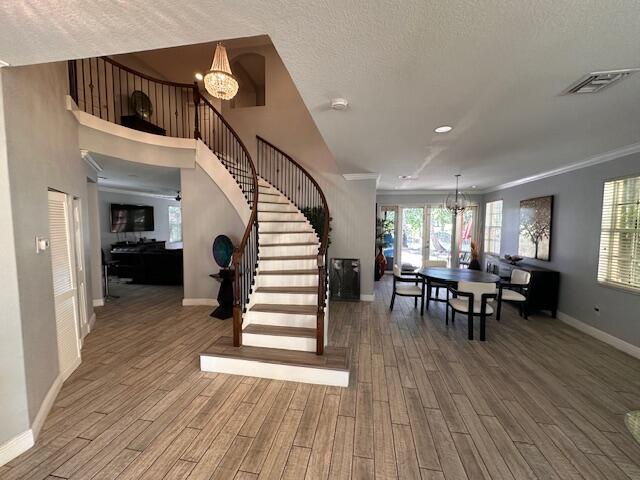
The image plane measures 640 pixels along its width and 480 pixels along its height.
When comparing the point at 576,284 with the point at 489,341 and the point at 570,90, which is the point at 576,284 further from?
the point at 570,90

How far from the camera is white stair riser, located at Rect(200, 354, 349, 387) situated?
271 centimetres

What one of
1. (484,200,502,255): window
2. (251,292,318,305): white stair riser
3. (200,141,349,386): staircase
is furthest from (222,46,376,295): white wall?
(484,200,502,255): window

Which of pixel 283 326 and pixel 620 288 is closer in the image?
pixel 283 326

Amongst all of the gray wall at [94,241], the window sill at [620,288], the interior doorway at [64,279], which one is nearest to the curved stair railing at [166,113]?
the gray wall at [94,241]

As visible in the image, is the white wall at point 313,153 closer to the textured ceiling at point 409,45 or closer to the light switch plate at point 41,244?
the textured ceiling at point 409,45

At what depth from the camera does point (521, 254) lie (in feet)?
19.1

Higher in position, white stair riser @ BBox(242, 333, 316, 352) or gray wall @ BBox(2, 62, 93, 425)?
gray wall @ BBox(2, 62, 93, 425)

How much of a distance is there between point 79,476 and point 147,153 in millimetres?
4184

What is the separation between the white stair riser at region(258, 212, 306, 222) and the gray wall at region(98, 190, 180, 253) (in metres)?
5.13

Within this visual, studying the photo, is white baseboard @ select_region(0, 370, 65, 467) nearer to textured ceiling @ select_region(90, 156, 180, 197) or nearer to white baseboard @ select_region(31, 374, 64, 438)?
white baseboard @ select_region(31, 374, 64, 438)

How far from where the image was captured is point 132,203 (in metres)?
9.13

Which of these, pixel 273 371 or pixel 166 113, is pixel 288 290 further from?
pixel 166 113

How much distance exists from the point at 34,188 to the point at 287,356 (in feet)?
8.76

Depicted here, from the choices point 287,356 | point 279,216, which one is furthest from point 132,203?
point 287,356
